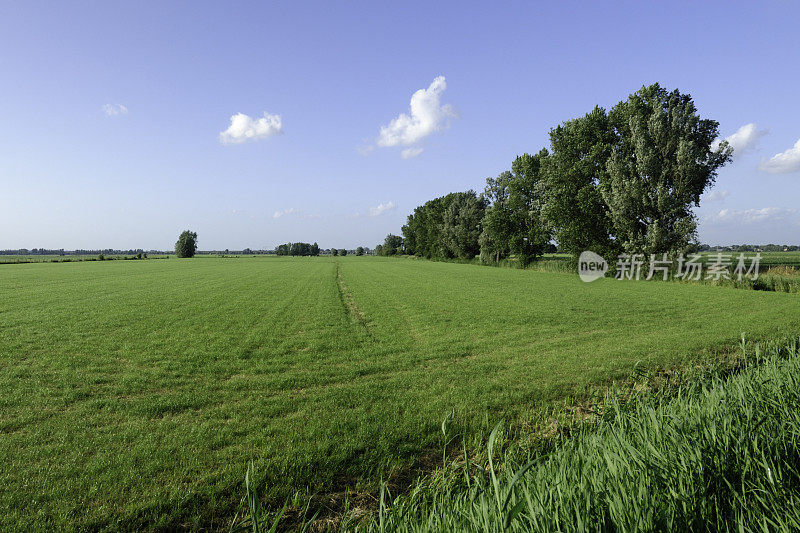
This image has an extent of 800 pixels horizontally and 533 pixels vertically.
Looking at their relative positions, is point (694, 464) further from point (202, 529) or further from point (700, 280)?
point (700, 280)

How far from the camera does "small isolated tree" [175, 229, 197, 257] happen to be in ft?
458

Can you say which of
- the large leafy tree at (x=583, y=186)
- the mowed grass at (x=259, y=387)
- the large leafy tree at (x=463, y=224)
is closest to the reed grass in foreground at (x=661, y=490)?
the mowed grass at (x=259, y=387)

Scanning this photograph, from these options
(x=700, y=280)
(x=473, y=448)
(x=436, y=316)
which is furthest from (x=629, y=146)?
(x=473, y=448)

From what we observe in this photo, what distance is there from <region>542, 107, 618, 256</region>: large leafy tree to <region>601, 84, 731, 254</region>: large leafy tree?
222cm

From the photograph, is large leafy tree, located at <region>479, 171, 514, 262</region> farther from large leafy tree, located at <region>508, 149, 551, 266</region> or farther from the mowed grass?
the mowed grass

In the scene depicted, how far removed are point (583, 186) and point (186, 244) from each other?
150m

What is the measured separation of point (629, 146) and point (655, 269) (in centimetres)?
1237
